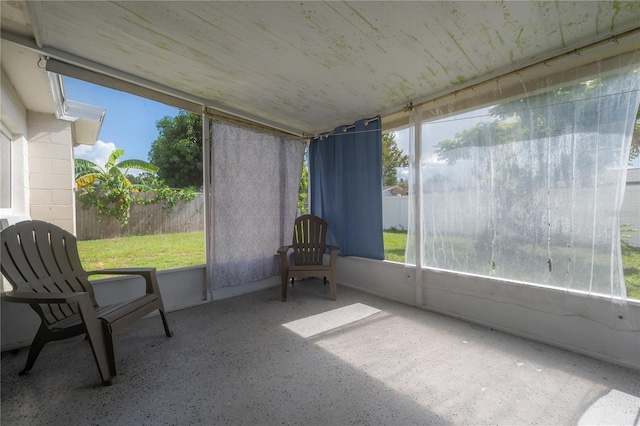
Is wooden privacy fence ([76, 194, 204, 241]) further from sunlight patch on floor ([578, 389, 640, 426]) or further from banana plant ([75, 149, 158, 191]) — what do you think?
sunlight patch on floor ([578, 389, 640, 426])

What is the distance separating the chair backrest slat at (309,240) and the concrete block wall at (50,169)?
9.87ft

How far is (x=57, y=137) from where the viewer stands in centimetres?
318

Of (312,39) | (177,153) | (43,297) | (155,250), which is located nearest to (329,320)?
(43,297)

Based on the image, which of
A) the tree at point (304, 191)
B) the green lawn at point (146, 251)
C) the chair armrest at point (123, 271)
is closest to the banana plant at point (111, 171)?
the green lawn at point (146, 251)

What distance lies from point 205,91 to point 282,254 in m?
1.99

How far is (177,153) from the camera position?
755 centimetres

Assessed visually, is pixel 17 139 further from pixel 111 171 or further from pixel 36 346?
pixel 111 171

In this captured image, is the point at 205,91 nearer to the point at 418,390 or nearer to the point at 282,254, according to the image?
the point at 282,254

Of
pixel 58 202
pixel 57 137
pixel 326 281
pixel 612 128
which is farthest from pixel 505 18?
pixel 58 202

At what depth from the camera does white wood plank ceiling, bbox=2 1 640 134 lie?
61.4 inches

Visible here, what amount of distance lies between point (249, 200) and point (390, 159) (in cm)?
193

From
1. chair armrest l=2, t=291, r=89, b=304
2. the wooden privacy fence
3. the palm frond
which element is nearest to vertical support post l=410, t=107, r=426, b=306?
chair armrest l=2, t=291, r=89, b=304

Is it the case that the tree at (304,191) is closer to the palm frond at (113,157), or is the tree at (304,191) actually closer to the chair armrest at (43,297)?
the chair armrest at (43,297)

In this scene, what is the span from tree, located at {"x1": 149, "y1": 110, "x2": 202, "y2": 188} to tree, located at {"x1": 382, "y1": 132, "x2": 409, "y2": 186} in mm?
5387
